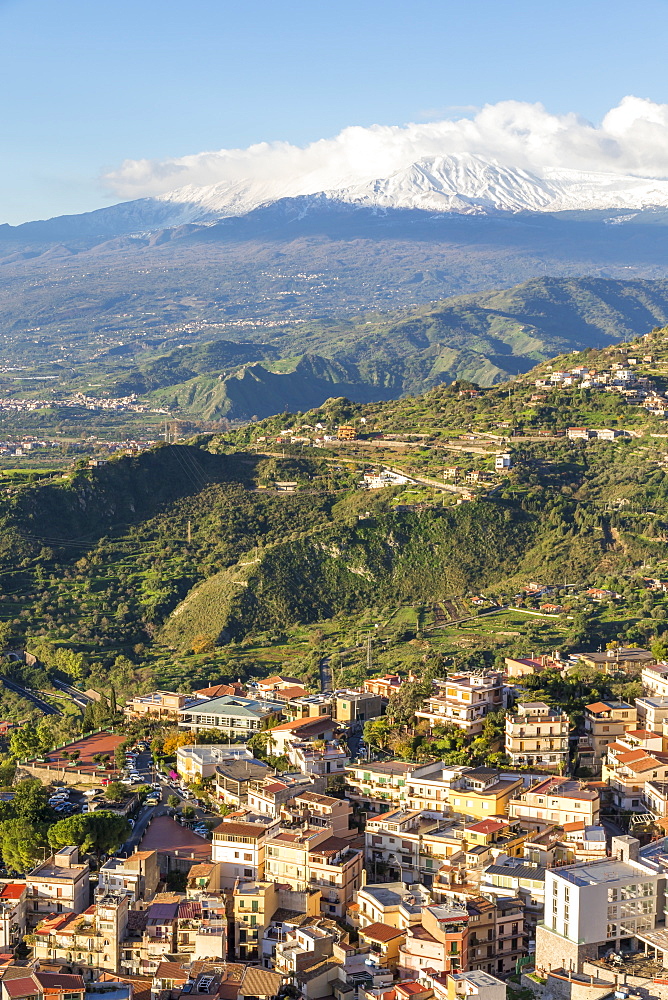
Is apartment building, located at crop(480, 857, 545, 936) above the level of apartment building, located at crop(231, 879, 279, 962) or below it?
above

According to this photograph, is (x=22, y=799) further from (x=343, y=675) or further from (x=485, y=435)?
(x=485, y=435)

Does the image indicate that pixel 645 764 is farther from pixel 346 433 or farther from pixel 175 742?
pixel 346 433

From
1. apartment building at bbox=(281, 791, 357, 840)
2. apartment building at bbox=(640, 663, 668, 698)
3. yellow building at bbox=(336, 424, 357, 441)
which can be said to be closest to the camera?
apartment building at bbox=(281, 791, 357, 840)

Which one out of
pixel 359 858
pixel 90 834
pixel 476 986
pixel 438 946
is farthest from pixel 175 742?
pixel 476 986

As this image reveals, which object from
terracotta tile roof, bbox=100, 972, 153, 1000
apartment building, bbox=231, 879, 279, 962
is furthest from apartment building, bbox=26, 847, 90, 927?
apartment building, bbox=231, 879, 279, 962

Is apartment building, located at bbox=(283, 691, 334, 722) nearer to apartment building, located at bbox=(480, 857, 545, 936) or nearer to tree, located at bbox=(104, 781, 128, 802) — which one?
tree, located at bbox=(104, 781, 128, 802)
